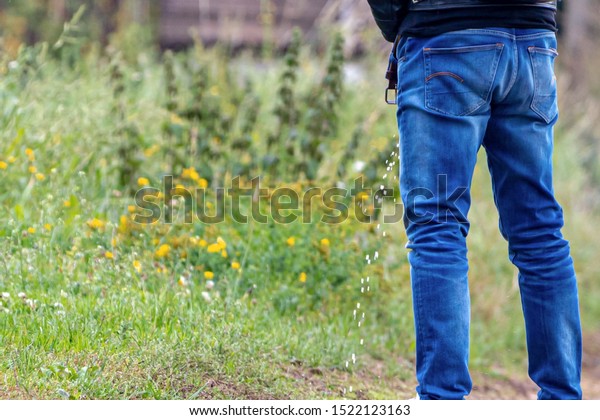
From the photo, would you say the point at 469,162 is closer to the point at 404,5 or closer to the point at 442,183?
the point at 442,183

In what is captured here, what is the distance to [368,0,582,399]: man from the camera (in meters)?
2.31

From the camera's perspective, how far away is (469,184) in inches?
95.7

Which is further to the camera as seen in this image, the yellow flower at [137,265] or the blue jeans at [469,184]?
the yellow flower at [137,265]

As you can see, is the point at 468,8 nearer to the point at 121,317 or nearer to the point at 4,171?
the point at 121,317

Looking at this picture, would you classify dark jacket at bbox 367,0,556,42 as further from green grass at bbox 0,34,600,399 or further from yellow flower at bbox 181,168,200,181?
yellow flower at bbox 181,168,200,181

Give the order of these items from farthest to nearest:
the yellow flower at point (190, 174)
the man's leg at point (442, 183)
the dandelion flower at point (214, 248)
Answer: the yellow flower at point (190, 174) < the dandelion flower at point (214, 248) < the man's leg at point (442, 183)

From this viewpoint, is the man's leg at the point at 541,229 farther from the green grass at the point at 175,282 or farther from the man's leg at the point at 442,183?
the green grass at the point at 175,282

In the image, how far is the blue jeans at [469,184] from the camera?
7.57 ft

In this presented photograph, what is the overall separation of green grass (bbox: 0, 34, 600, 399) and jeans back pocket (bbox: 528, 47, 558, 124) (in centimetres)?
130

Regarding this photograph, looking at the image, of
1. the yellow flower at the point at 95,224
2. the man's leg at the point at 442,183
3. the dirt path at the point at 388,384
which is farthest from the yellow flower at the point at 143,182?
the man's leg at the point at 442,183

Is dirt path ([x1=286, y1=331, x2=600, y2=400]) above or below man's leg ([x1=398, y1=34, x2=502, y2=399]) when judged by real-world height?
below

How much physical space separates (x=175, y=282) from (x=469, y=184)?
151 cm

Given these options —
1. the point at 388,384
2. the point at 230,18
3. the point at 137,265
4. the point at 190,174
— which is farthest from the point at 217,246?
the point at 230,18

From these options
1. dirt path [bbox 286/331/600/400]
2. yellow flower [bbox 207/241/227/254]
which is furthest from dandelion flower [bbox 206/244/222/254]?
dirt path [bbox 286/331/600/400]
